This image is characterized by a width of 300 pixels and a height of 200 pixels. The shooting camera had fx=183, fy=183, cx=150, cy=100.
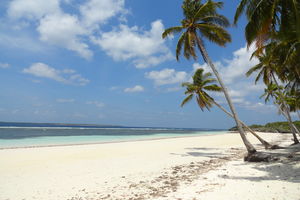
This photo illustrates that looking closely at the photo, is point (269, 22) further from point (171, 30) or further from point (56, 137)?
point (56, 137)

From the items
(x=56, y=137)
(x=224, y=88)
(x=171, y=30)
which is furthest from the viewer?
(x=56, y=137)

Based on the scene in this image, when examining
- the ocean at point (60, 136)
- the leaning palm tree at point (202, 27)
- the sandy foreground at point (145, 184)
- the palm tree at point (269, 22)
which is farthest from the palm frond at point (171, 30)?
the ocean at point (60, 136)

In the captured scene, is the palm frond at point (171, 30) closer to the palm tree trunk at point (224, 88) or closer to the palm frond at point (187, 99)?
the palm tree trunk at point (224, 88)

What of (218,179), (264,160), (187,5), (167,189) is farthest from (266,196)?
A: (187,5)

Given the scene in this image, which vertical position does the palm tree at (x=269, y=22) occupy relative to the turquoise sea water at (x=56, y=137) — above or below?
above

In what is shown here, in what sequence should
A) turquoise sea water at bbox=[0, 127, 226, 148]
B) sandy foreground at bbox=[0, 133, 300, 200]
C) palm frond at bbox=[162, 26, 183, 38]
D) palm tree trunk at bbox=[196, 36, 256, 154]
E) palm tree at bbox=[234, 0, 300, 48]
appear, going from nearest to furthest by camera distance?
1. sandy foreground at bbox=[0, 133, 300, 200]
2. palm tree at bbox=[234, 0, 300, 48]
3. palm tree trunk at bbox=[196, 36, 256, 154]
4. palm frond at bbox=[162, 26, 183, 38]
5. turquoise sea water at bbox=[0, 127, 226, 148]

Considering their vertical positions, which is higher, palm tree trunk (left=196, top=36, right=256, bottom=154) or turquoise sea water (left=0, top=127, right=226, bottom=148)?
palm tree trunk (left=196, top=36, right=256, bottom=154)

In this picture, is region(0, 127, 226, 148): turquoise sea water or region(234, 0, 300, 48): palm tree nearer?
region(234, 0, 300, 48): palm tree

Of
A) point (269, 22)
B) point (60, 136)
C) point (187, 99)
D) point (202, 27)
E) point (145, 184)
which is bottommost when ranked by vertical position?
point (60, 136)

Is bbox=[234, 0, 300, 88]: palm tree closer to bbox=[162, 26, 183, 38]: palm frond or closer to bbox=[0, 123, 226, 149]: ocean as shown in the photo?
bbox=[162, 26, 183, 38]: palm frond

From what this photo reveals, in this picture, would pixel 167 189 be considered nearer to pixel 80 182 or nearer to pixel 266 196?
pixel 266 196

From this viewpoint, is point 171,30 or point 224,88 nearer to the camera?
point 224,88

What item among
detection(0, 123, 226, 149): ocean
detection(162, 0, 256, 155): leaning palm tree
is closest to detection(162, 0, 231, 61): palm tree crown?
detection(162, 0, 256, 155): leaning palm tree

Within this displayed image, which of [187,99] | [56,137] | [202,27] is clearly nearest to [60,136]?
[56,137]
